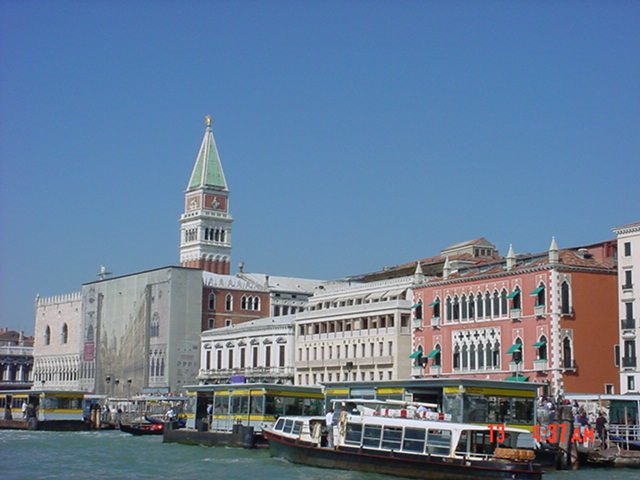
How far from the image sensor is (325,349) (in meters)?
71.8

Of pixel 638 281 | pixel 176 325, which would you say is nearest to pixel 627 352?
pixel 638 281

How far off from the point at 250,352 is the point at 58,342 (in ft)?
110

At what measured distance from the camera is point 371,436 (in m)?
33.7

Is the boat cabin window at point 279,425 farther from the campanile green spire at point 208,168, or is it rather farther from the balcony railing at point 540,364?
the campanile green spire at point 208,168

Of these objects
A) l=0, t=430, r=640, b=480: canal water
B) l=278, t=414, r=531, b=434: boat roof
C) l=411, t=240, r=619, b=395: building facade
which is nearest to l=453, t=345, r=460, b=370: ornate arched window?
Result: l=411, t=240, r=619, b=395: building facade

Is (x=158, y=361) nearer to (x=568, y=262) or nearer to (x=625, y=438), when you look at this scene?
(x=568, y=262)

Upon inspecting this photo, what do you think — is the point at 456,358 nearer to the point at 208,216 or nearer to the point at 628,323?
the point at 628,323

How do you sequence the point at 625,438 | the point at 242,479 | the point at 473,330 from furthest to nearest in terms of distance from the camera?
the point at 473,330
the point at 625,438
the point at 242,479

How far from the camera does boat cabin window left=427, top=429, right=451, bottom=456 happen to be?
3142cm

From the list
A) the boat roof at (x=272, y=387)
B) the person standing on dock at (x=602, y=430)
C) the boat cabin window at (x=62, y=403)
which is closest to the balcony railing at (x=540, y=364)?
the boat roof at (x=272, y=387)

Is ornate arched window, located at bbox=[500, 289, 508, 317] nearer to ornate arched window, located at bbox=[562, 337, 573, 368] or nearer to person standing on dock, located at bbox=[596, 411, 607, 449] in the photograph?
ornate arched window, located at bbox=[562, 337, 573, 368]

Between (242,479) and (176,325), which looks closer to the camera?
(242,479)

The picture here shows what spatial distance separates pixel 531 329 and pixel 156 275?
42.5 meters

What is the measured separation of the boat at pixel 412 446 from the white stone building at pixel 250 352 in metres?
39.0
